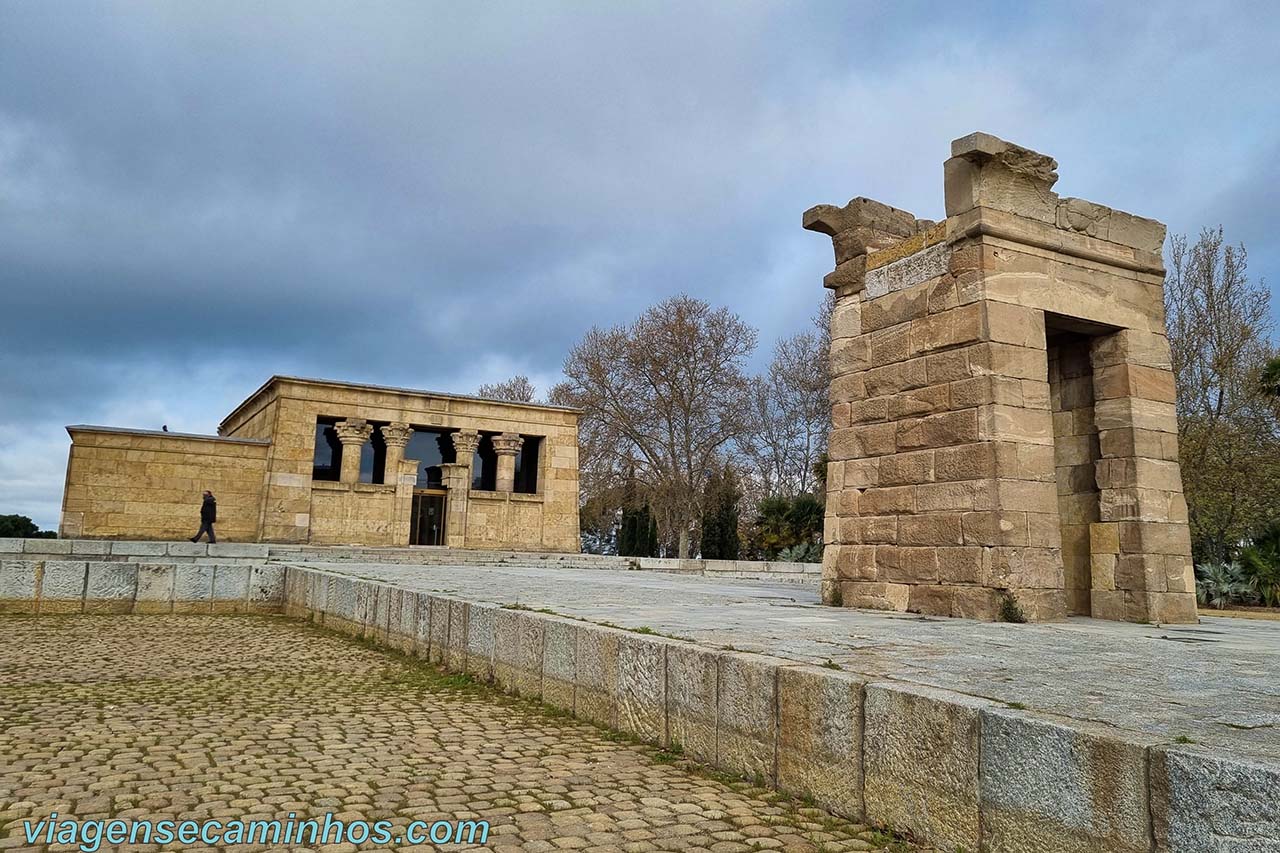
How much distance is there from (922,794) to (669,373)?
35407mm

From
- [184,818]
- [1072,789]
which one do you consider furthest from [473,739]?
[1072,789]

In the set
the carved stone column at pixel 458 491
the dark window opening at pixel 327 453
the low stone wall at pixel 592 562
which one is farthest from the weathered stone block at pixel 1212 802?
the dark window opening at pixel 327 453

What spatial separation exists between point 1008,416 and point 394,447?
25.6 meters

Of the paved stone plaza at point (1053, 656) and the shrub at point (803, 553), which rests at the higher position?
the shrub at point (803, 553)

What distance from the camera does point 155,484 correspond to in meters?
26.0

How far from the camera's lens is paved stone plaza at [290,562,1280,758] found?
306 centimetres

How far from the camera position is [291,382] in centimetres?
2891

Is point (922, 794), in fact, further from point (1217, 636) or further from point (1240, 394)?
point (1240, 394)

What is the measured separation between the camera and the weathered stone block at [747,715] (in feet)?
12.9

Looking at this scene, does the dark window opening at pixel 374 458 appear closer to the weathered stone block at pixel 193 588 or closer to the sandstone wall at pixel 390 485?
the sandstone wall at pixel 390 485

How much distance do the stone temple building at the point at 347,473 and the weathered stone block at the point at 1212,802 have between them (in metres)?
28.0

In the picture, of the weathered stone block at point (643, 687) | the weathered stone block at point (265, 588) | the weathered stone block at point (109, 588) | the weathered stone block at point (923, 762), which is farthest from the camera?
the weathered stone block at point (265, 588)

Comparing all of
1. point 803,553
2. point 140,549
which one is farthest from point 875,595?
point 803,553

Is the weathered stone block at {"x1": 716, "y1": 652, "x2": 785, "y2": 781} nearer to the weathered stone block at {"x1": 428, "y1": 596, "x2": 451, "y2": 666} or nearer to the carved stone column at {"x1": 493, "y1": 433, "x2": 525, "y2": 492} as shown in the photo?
the weathered stone block at {"x1": 428, "y1": 596, "x2": 451, "y2": 666}
